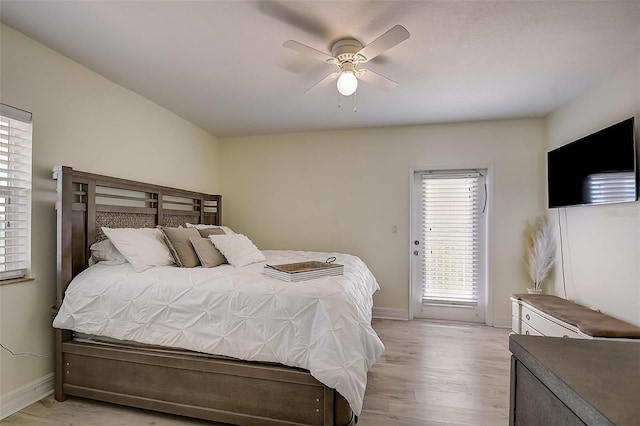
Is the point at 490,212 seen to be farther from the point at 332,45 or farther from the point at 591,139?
the point at 332,45

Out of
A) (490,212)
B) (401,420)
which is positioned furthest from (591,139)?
(401,420)

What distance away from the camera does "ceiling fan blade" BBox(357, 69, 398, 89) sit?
243 centimetres

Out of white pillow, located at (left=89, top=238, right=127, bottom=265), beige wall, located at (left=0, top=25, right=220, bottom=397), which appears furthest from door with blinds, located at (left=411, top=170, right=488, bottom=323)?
beige wall, located at (left=0, top=25, right=220, bottom=397)

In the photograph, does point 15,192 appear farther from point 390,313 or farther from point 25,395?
point 390,313

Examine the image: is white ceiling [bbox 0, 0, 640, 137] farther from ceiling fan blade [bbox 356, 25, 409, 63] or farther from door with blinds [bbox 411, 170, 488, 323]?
door with blinds [bbox 411, 170, 488, 323]

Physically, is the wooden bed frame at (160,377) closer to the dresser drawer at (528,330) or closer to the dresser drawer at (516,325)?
the dresser drawer at (528,330)

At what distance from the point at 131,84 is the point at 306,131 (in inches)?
84.7

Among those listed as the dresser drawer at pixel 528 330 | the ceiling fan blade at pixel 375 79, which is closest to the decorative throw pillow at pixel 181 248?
the ceiling fan blade at pixel 375 79

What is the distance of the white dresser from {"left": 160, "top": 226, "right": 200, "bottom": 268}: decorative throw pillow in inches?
115

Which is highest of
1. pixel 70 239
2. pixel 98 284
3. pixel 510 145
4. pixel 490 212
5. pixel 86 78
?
pixel 86 78

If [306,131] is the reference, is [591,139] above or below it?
below

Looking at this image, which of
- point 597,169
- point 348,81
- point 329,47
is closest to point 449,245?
point 597,169

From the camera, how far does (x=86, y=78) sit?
2615 mm

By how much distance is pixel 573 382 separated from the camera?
567 mm
